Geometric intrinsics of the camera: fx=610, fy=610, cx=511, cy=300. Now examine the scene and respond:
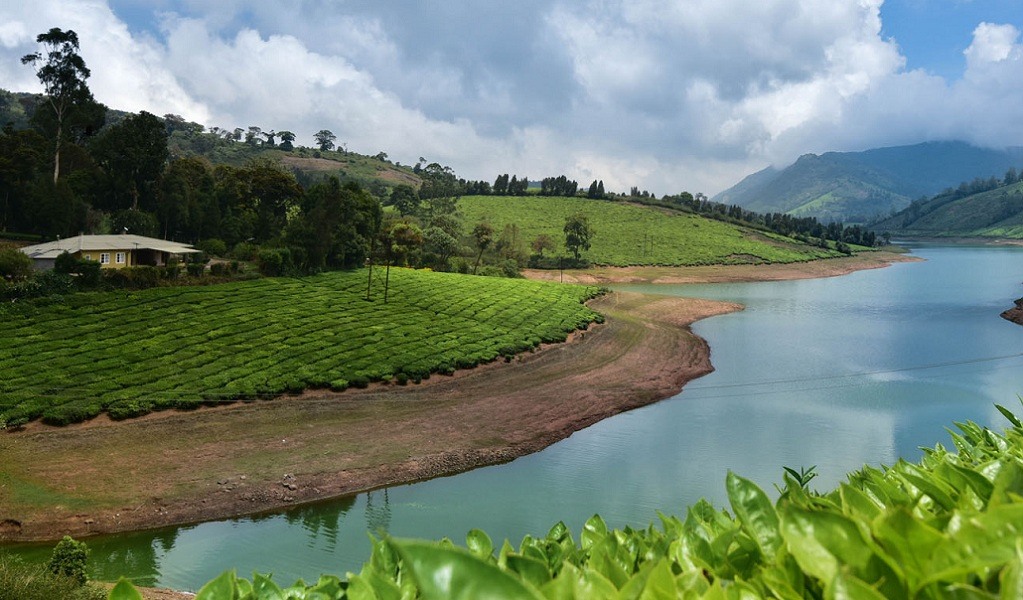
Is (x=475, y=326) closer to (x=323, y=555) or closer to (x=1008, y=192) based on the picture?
(x=323, y=555)

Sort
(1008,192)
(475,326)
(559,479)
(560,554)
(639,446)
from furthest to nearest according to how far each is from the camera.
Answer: (1008,192) → (475,326) → (639,446) → (559,479) → (560,554)

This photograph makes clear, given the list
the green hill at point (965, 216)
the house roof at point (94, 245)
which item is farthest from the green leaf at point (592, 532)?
the green hill at point (965, 216)

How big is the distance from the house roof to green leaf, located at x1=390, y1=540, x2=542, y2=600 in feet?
107

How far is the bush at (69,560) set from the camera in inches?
325

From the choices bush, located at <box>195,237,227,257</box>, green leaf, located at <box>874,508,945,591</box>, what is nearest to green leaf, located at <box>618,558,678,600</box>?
green leaf, located at <box>874,508,945,591</box>

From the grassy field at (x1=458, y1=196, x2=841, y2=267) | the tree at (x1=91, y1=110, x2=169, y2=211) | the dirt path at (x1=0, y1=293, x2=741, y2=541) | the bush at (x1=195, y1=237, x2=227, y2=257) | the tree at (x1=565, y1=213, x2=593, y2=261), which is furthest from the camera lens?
the grassy field at (x1=458, y1=196, x2=841, y2=267)

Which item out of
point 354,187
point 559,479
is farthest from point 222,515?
point 354,187

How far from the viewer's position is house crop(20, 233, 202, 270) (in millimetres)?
28422

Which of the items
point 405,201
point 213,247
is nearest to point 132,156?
point 213,247

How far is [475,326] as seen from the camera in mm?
28844

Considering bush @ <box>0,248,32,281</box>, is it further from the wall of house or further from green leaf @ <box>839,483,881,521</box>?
green leaf @ <box>839,483,881,521</box>

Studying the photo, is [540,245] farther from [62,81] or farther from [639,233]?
[62,81]

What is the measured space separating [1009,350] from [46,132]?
59801mm

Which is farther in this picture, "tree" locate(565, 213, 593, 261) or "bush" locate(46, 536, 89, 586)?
"tree" locate(565, 213, 593, 261)
